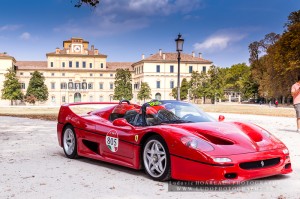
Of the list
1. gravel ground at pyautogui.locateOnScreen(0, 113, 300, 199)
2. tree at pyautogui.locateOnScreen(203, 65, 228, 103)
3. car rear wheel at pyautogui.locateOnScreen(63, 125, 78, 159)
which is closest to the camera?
gravel ground at pyautogui.locateOnScreen(0, 113, 300, 199)

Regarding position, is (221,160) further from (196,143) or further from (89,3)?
(89,3)

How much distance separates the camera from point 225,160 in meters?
4.69

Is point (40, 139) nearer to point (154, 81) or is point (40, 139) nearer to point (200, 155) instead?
point (200, 155)

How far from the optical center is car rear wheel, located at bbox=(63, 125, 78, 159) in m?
7.43

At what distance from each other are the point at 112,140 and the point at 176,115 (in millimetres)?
1099

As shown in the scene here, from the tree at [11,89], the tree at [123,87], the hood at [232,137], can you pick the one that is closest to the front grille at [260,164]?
the hood at [232,137]

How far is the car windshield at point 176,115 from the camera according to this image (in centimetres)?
608

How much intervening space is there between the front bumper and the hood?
105 mm

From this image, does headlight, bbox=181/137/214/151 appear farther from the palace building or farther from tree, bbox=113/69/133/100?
the palace building

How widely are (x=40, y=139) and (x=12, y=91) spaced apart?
249 ft

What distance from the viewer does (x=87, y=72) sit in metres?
110

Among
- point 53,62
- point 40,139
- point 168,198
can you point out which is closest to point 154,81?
point 53,62

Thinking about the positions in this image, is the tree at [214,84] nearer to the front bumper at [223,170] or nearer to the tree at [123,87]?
the tree at [123,87]

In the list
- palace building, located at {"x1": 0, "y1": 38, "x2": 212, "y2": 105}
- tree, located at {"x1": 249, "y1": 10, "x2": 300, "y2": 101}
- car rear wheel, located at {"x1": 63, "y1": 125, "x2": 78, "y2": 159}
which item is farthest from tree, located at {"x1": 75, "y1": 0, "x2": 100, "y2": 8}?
palace building, located at {"x1": 0, "y1": 38, "x2": 212, "y2": 105}
